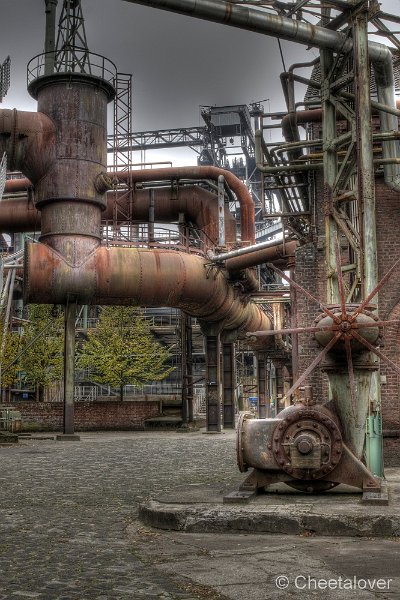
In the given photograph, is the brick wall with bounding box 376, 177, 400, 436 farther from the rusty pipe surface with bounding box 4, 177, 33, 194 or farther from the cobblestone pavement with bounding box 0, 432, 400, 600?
the rusty pipe surface with bounding box 4, 177, 33, 194

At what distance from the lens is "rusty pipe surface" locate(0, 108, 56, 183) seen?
18.8 meters

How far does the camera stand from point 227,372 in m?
25.9

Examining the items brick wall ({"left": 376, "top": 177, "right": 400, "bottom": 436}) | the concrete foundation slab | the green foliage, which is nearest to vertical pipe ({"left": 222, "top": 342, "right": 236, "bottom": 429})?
the green foliage

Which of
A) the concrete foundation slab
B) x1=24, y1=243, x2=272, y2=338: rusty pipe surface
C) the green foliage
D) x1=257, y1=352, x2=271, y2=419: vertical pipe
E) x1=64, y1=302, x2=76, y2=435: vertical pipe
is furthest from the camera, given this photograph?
x1=257, y1=352, x2=271, y2=419: vertical pipe

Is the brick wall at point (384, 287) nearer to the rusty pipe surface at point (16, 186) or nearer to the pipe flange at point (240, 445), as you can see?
the pipe flange at point (240, 445)

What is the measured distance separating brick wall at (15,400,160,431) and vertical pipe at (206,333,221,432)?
4.44 m

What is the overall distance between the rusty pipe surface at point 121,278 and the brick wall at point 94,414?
8779 mm

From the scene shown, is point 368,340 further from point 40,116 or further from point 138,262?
point 40,116

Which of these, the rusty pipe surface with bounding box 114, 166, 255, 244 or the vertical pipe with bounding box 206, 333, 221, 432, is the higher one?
the rusty pipe surface with bounding box 114, 166, 255, 244

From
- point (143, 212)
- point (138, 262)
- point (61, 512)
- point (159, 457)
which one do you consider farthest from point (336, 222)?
point (143, 212)

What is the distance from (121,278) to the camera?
62.6 ft

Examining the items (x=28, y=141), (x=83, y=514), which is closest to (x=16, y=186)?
(x=28, y=141)

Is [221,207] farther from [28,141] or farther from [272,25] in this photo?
[272,25]

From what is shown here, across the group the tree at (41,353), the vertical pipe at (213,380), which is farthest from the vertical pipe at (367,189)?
the tree at (41,353)
